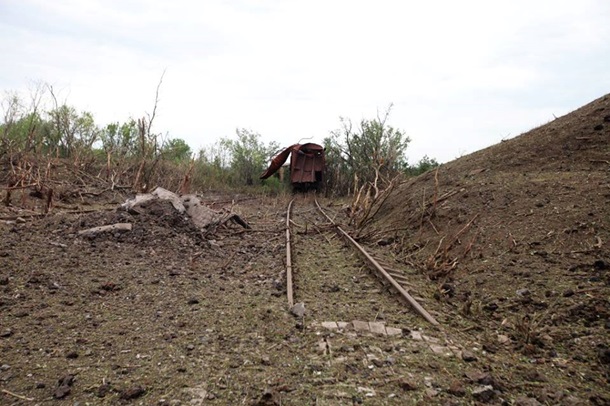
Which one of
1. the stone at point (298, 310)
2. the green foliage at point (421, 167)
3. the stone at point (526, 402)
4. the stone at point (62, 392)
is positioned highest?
the green foliage at point (421, 167)

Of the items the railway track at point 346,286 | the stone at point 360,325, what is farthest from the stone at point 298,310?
the stone at point 360,325

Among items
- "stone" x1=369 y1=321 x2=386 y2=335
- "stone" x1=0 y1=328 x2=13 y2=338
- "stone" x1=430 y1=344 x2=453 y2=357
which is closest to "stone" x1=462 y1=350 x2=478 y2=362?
"stone" x1=430 y1=344 x2=453 y2=357

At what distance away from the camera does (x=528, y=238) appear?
6.56 m

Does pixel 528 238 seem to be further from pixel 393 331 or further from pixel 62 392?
pixel 62 392

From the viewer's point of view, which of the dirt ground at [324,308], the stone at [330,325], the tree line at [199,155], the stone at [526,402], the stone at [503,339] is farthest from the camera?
the tree line at [199,155]

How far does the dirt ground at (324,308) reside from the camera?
308 cm

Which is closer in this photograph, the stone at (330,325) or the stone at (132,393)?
the stone at (132,393)

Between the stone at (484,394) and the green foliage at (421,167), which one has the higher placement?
the green foliage at (421,167)

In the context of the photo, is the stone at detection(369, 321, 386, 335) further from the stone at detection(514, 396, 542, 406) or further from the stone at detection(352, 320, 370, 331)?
the stone at detection(514, 396, 542, 406)

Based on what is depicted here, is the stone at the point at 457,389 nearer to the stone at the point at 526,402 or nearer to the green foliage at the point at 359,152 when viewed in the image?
the stone at the point at 526,402

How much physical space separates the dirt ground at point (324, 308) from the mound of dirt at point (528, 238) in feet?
0.10

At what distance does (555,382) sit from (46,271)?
5608mm

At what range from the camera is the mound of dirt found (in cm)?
424

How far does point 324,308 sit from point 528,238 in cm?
369
